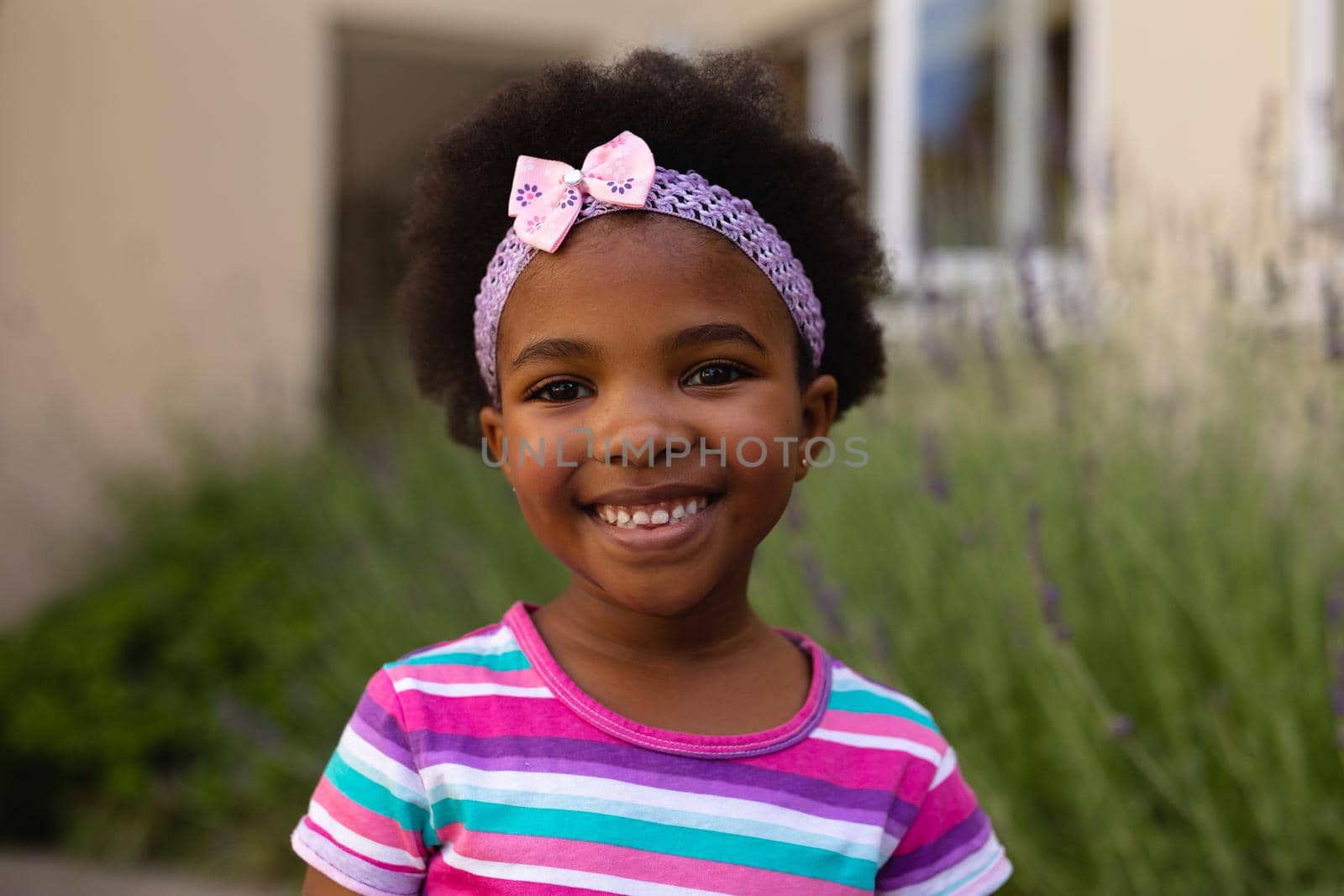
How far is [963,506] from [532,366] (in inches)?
81.7

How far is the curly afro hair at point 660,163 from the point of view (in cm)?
134

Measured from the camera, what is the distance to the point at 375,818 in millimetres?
1189

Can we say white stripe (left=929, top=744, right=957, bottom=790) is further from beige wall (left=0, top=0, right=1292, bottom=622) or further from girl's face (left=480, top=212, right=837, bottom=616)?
beige wall (left=0, top=0, right=1292, bottom=622)

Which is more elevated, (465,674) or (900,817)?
(465,674)

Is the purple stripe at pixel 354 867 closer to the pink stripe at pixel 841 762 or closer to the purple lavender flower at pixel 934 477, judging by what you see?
the pink stripe at pixel 841 762

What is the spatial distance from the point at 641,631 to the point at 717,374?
26 centimetres

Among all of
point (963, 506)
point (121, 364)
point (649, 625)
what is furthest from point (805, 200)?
point (121, 364)

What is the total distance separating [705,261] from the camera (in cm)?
122

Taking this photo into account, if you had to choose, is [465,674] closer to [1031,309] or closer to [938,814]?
[938,814]

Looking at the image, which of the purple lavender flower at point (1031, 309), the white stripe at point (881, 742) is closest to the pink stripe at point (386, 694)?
the white stripe at point (881, 742)

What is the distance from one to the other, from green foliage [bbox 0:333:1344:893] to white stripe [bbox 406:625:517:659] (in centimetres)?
82

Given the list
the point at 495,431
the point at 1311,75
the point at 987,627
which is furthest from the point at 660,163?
the point at 1311,75

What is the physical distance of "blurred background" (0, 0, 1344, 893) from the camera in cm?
256

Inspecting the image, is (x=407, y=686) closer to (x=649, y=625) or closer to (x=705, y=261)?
(x=649, y=625)
